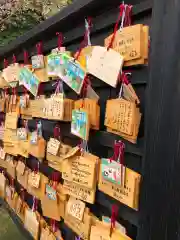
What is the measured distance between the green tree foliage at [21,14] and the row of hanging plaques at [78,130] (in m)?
3.73

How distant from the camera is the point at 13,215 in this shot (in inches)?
131

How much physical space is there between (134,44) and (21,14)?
19.3ft

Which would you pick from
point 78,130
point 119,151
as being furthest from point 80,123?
point 119,151

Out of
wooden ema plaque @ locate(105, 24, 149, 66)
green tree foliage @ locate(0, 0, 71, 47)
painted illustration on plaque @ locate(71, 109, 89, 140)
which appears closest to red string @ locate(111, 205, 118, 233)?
painted illustration on plaque @ locate(71, 109, 89, 140)

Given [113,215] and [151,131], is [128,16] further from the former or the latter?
[113,215]

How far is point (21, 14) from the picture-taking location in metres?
6.69

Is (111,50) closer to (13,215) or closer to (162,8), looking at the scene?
(162,8)

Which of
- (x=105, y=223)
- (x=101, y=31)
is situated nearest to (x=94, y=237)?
(x=105, y=223)

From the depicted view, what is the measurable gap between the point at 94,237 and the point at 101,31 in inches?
45.2

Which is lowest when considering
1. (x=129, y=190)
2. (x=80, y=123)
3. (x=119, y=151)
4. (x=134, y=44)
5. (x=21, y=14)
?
(x=129, y=190)

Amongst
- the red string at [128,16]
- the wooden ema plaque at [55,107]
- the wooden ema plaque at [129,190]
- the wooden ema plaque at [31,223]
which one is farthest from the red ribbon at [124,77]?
the wooden ema plaque at [31,223]

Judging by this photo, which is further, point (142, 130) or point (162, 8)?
point (142, 130)

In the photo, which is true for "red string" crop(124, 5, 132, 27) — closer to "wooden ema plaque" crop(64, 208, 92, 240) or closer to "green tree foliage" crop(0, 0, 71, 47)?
"wooden ema plaque" crop(64, 208, 92, 240)

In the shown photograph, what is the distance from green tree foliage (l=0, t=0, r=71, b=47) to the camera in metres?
6.51
